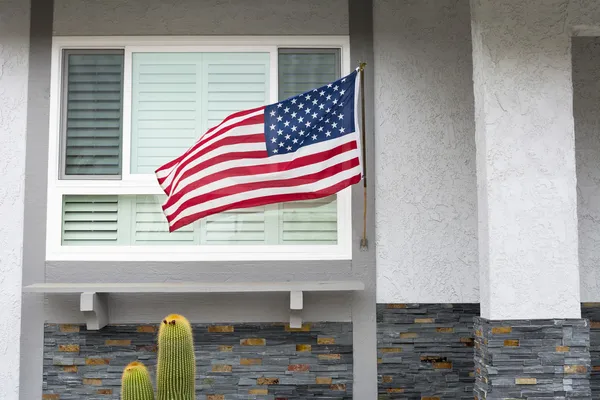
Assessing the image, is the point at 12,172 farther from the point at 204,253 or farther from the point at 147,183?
the point at 204,253

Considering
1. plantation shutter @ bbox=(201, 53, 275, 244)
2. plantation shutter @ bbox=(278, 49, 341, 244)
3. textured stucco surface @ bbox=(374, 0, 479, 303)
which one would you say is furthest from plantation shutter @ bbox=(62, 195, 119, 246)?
textured stucco surface @ bbox=(374, 0, 479, 303)

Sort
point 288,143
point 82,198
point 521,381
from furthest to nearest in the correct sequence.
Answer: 1. point 82,198
2. point 288,143
3. point 521,381

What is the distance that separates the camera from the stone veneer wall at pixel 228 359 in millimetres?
6582

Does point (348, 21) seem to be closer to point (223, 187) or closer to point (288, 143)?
point (288, 143)

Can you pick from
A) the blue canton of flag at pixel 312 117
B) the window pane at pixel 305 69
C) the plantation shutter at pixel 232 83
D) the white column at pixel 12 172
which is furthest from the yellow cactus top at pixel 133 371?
the window pane at pixel 305 69

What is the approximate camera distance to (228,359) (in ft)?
21.7

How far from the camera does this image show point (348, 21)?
6.82m

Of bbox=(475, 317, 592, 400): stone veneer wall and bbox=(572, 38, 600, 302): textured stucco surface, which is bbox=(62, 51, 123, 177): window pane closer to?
bbox=(475, 317, 592, 400): stone veneer wall

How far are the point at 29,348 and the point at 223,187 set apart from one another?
7.07 feet

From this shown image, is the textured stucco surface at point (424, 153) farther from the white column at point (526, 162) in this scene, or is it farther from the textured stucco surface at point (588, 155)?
the textured stucco surface at point (588, 155)

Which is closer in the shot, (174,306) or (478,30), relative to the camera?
(478,30)

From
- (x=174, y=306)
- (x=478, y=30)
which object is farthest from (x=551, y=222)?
(x=174, y=306)

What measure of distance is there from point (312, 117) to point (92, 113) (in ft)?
6.50

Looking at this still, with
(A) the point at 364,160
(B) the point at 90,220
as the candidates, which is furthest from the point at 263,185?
(B) the point at 90,220
